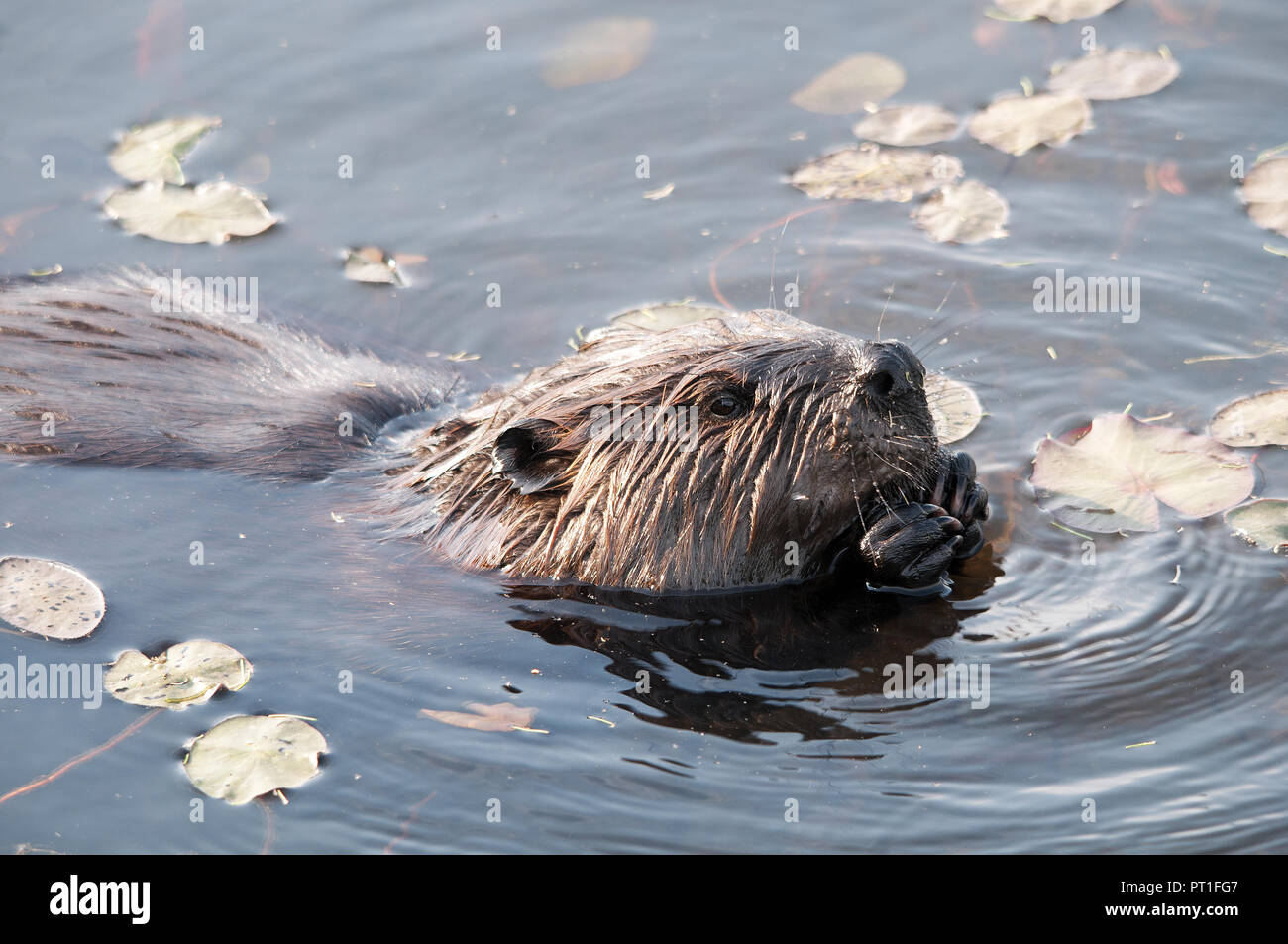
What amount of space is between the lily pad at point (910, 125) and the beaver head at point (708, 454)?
284 cm

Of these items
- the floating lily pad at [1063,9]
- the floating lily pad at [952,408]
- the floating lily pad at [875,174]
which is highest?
the floating lily pad at [1063,9]

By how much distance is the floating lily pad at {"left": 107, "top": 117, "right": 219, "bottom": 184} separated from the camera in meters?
7.95

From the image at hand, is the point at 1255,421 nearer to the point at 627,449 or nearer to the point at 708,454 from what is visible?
the point at 708,454

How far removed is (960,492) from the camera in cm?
523

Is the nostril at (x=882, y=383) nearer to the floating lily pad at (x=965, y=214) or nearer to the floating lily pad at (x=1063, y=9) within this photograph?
the floating lily pad at (x=965, y=214)

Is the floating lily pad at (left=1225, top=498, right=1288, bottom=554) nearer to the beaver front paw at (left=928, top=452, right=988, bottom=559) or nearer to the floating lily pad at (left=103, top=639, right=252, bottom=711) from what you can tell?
the beaver front paw at (left=928, top=452, right=988, bottom=559)

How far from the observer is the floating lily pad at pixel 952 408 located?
5.99m

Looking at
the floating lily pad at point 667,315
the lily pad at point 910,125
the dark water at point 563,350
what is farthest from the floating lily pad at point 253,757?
the lily pad at point 910,125

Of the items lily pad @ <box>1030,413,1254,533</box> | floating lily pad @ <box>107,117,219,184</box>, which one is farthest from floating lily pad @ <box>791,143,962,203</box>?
floating lily pad @ <box>107,117,219,184</box>

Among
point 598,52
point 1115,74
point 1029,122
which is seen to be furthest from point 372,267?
point 1115,74

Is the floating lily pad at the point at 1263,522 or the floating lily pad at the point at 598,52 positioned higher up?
the floating lily pad at the point at 598,52

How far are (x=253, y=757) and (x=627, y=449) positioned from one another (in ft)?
5.07

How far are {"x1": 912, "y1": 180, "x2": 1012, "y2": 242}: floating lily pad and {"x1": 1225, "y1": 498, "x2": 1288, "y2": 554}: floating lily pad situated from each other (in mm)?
2128
